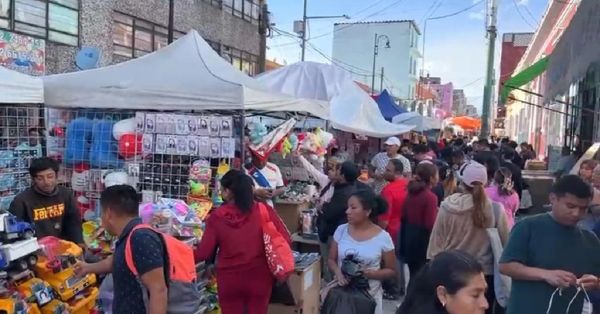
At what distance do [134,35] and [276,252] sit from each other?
1436cm

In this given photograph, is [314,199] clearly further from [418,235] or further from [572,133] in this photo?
[572,133]

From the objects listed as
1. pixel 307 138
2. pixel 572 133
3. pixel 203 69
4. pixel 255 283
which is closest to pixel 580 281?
pixel 255 283

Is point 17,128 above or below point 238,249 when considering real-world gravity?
above

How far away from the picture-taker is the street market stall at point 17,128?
5550 mm

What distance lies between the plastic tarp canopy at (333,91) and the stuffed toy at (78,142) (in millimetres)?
4444

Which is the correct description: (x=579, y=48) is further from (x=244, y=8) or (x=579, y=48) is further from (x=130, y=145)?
(x=244, y=8)

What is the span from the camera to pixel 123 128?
19.9ft

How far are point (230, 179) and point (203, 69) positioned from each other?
2.36m

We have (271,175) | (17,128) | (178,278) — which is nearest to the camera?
(178,278)

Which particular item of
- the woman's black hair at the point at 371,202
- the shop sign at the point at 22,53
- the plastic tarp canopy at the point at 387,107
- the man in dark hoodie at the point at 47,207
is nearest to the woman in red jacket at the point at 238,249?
the woman's black hair at the point at 371,202

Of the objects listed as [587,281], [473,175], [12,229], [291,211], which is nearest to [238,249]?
[12,229]

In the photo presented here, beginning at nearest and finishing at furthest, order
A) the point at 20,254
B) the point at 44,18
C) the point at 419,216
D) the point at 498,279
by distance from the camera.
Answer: the point at 20,254, the point at 498,279, the point at 419,216, the point at 44,18

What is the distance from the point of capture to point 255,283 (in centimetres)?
411

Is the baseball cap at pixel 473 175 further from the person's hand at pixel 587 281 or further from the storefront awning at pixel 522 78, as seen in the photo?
the storefront awning at pixel 522 78
